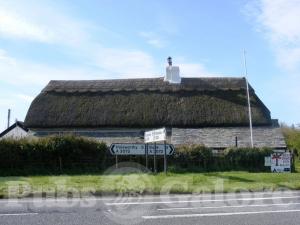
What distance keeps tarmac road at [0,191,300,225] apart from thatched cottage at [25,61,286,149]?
18.3 m

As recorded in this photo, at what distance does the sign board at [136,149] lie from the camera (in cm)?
2264

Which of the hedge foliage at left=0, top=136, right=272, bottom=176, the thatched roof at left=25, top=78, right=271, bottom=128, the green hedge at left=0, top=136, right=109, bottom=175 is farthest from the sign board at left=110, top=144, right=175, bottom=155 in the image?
the thatched roof at left=25, top=78, right=271, bottom=128

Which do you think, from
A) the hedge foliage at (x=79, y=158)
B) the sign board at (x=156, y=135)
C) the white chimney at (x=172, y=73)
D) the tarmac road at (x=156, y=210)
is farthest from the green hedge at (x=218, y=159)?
the white chimney at (x=172, y=73)

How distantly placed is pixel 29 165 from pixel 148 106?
14455 mm

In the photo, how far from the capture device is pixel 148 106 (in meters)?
36.9

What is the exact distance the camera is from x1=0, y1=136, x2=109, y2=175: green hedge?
23875mm

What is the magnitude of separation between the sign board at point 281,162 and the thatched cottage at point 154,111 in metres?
5.67

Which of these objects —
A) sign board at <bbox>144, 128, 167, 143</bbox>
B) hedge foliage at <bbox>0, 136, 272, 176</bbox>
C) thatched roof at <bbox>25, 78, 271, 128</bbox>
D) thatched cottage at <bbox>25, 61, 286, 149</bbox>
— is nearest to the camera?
sign board at <bbox>144, 128, 167, 143</bbox>

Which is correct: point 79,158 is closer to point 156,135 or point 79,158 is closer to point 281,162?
point 156,135

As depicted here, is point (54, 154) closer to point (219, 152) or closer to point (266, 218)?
point (219, 152)

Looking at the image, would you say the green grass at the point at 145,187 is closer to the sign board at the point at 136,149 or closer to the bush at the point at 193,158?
the sign board at the point at 136,149

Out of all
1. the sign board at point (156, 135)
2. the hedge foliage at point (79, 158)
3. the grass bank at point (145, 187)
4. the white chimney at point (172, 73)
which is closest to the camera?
the grass bank at point (145, 187)

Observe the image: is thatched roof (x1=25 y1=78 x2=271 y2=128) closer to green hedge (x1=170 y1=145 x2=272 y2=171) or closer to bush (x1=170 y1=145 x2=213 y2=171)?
green hedge (x1=170 y1=145 x2=272 y2=171)

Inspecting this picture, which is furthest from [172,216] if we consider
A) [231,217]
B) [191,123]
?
[191,123]
